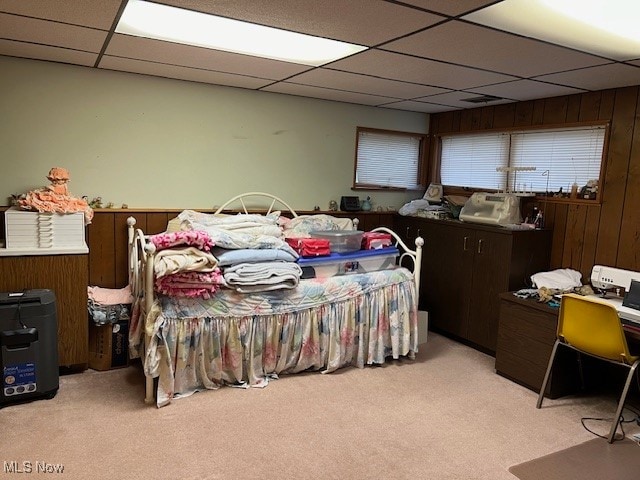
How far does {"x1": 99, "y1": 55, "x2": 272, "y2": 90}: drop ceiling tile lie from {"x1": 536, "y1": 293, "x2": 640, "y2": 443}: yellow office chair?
8.79ft

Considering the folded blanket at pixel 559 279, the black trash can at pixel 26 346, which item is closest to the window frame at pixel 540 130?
the folded blanket at pixel 559 279

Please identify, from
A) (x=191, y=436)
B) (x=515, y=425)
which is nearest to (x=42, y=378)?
(x=191, y=436)

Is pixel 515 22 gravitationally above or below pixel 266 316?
above

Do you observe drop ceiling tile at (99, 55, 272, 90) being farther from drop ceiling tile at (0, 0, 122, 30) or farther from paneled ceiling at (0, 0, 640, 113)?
drop ceiling tile at (0, 0, 122, 30)

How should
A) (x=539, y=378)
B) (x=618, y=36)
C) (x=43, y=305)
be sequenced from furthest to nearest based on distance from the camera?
(x=539, y=378)
(x=43, y=305)
(x=618, y=36)

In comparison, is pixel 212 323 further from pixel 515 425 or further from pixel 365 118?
pixel 365 118

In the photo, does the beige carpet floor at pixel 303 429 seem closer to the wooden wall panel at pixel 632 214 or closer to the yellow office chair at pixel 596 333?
the yellow office chair at pixel 596 333

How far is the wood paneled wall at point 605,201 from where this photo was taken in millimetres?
3467

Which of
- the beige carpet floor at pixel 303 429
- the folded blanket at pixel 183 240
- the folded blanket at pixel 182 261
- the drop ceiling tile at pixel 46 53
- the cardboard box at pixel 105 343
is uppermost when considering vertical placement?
the drop ceiling tile at pixel 46 53

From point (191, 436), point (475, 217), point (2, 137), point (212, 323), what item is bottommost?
point (191, 436)

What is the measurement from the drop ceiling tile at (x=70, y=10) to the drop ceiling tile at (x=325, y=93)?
5.53ft

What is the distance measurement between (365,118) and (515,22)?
8.79 feet

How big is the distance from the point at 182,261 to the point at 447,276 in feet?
8.16

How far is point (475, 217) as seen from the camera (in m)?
4.22
